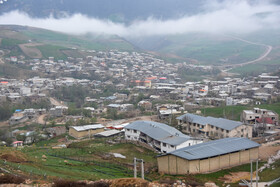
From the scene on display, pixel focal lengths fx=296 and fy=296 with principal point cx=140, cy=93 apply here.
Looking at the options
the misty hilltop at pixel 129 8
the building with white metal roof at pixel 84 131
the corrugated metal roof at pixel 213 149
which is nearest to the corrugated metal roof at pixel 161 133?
the corrugated metal roof at pixel 213 149

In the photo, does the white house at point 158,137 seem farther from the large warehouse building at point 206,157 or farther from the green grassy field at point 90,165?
the large warehouse building at point 206,157

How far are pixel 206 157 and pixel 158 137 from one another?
643 centimetres

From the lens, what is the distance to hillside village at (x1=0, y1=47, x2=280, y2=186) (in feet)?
57.5

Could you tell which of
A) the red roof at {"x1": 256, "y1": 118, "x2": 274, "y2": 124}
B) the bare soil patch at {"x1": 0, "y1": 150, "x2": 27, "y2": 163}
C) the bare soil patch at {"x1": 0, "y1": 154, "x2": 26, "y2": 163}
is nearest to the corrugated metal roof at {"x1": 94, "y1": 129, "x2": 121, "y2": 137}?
the bare soil patch at {"x1": 0, "y1": 150, "x2": 27, "y2": 163}

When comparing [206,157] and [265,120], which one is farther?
[265,120]

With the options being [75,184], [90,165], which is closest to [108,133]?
[90,165]

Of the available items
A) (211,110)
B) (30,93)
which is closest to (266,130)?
(211,110)

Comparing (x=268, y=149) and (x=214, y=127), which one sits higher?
(x=214, y=127)

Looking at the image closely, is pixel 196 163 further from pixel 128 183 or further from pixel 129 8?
pixel 129 8

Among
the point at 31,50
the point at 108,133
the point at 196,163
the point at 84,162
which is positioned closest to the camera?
the point at 196,163

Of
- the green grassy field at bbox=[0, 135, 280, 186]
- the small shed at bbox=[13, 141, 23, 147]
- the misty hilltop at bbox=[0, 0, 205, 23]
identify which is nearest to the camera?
the green grassy field at bbox=[0, 135, 280, 186]

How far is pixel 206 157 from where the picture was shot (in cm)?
1515

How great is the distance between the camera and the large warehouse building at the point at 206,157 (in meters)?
14.9

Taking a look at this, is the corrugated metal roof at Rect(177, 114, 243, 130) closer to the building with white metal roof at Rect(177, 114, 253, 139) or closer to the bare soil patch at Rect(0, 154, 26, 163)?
the building with white metal roof at Rect(177, 114, 253, 139)
